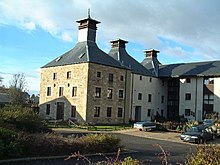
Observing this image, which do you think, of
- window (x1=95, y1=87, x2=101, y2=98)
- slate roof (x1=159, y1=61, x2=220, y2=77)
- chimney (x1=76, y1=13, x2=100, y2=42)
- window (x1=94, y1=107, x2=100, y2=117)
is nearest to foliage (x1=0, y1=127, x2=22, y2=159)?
window (x1=94, y1=107, x2=100, y2=117)

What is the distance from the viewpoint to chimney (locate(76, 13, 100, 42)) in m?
44.9

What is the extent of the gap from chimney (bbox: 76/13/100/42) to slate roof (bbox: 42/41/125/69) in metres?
0.75

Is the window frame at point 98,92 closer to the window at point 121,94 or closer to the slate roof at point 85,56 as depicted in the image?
the slate roof at point 85,56

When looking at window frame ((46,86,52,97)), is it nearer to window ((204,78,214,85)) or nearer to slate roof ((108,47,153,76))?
slate roof ((108,47,153,76))

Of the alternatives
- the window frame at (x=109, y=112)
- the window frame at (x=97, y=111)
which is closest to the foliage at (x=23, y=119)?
the window frame at (x=97, y=111)

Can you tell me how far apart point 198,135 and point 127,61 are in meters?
25.9

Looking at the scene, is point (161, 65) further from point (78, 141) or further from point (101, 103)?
point (78, 141)

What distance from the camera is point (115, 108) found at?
4309cm

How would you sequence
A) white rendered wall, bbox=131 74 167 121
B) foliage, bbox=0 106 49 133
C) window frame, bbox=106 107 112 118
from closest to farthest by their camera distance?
foliage, bbox=0 106 49 133
window frame, bbox=106 107 112 118
white rendered wall, bbox=131 74 167 121

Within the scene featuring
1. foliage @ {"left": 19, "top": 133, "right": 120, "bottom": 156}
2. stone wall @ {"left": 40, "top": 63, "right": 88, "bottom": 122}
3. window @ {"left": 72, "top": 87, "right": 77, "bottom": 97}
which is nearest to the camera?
foliage @ {"left": 19, "top": 133, "right": 120, "bottom": 156}

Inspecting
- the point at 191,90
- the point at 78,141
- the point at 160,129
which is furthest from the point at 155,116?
the point at 78,141

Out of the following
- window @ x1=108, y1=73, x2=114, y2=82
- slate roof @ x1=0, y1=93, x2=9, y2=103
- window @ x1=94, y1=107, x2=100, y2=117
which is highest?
window @ x1=108, y1=73, x2=114, y2=82

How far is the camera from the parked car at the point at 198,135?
26.5 metres

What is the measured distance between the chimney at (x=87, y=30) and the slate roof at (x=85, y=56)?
2.45 feet
